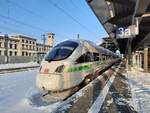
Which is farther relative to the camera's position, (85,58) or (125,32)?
(125,32)

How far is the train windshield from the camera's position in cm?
1078

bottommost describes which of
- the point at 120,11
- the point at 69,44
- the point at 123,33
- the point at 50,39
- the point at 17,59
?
the point at 17,59

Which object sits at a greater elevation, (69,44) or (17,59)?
(69,44)

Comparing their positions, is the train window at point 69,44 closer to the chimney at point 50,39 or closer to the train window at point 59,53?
the train window at point 59,53

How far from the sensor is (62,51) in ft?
36.4

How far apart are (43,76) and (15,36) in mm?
83104

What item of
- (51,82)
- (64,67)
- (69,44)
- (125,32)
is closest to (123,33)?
(125,32)

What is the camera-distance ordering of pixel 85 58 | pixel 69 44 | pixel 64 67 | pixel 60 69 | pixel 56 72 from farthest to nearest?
pixel 85 58
pixel 69 44
pixel 64 67
pixel 60 69
pixel 56 72

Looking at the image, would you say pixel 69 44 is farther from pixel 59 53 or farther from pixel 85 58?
pixel 85 58

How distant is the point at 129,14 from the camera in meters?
15.3

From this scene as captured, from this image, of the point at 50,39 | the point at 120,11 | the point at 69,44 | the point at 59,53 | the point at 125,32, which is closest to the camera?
the point at 59,53

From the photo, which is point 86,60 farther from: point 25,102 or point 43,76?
point 25,102

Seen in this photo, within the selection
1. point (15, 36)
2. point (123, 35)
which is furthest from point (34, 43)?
point (123, 35)

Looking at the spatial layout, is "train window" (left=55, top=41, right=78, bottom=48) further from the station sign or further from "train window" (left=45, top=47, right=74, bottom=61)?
the station sign
